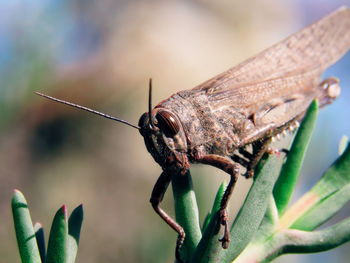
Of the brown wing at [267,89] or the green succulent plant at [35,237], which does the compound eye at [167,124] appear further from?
the green succulent plant at [35,237]

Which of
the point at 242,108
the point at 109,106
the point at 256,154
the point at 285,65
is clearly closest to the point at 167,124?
the point at 256,154

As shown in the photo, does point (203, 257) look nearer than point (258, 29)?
Yes

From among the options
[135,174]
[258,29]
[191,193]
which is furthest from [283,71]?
[258,29]

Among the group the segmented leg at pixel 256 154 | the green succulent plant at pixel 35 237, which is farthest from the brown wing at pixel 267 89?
the green succulent plant at pixel 35 237

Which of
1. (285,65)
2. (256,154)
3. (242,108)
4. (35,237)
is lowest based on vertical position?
(35,237)

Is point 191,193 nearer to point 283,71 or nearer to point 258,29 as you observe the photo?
point 283,71

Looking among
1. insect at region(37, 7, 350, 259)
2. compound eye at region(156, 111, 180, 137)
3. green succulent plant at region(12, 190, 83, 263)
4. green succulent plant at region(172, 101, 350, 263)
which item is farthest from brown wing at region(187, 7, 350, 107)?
green succulent plant at region(12, 190, 83, 263)

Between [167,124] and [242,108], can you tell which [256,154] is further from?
[242,108]

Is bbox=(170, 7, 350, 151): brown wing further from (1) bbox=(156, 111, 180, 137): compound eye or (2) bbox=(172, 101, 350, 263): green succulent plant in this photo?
(2) bbox=(172, 101, 350, 263): green succulent plant
